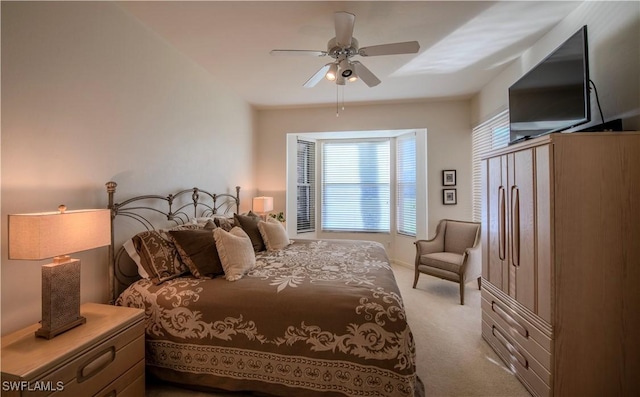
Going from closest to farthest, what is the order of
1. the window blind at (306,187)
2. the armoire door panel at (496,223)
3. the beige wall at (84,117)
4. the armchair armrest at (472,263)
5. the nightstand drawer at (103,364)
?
the nightstand drawer at (103,364), the beige wall at (84,117), the armoire door panel at (496,223), the armchair armrest at (472,263), the window blind at (306,187)

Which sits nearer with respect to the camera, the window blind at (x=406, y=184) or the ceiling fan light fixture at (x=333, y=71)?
the ceiling fan light fixture at (x=333, y=71)

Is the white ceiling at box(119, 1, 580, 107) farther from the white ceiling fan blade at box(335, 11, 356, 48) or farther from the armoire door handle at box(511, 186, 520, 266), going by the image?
the armoire door handle at box(511, 186, 520, 266)

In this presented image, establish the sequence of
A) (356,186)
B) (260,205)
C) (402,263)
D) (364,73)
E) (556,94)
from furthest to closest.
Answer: (356,186) → (402,263) → (260,205) → (364,73) → (556,94)

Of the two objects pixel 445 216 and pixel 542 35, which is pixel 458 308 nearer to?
pixel 445 216

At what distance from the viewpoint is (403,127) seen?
4.57 metres

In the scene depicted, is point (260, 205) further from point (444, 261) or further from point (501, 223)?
point (501, 223)

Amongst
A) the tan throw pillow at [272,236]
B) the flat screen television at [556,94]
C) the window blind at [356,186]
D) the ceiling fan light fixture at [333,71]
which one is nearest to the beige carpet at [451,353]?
the tan throw pillow at [272,236]

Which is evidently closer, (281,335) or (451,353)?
(281,335)

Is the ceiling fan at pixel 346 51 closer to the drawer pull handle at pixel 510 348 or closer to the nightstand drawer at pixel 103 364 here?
the nightstand drawer at pixel 103 364

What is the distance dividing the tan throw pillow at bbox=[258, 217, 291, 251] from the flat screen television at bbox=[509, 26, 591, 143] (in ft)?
8.25

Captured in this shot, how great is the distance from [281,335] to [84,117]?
2023 millimetres

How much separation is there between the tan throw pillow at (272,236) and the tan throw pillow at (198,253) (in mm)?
895

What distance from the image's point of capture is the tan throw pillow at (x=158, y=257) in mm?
2061

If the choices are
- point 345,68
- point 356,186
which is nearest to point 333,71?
point 345,68
